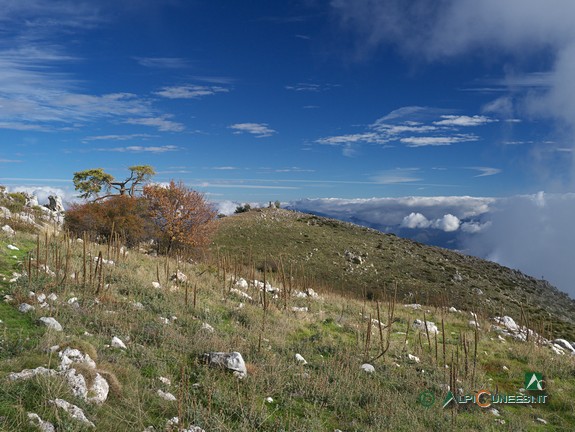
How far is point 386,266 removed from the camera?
51.0 m

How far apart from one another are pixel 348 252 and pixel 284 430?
4849cm

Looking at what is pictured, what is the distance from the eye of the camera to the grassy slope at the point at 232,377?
604cm

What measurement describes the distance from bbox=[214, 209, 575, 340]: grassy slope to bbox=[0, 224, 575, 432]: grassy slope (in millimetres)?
24907

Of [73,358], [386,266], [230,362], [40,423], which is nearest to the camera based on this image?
[40,423]

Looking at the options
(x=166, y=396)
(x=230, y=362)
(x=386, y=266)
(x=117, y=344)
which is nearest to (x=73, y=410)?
(x=166, y=396)

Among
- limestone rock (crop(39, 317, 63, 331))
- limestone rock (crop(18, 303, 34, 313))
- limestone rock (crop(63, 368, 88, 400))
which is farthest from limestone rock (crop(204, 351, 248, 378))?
limestone rock (crop(18, 303, 34, 313))

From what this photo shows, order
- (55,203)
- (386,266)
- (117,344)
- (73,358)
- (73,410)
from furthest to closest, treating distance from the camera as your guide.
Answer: (386,266) < (55,203) < (117,344) < (73,358) < (73,410)

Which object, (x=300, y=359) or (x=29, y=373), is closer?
(x=29, y=373)

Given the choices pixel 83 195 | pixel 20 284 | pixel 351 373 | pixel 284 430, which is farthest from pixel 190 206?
pixel 83 195

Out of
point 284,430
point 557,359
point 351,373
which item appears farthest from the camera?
point 557,359

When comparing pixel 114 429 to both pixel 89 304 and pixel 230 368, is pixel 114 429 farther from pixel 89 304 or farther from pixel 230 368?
pixel 89 304

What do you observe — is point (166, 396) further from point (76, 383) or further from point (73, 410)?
point (73, 410)

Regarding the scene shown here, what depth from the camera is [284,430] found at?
6070mm

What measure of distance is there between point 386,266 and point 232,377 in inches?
1799
